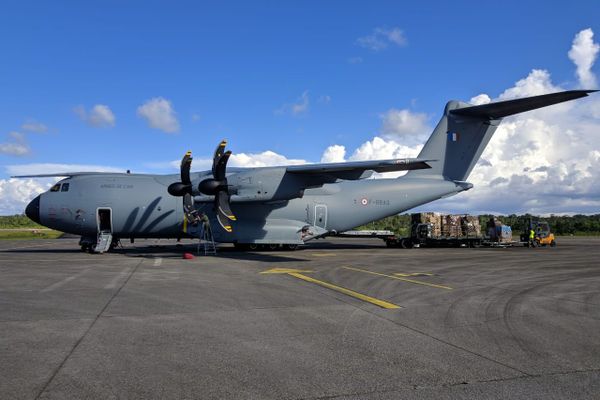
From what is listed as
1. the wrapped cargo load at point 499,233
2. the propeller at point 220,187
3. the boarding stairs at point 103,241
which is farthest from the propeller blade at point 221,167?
the wrapped cargo load at point 499,233

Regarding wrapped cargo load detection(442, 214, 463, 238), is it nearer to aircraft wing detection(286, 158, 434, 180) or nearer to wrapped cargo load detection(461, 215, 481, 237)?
wrapped cargo load detection(461, 215, 481, 237)

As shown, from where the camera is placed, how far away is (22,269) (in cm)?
1545

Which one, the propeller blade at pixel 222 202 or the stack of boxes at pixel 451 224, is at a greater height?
the propeller blade at pixel 222 202

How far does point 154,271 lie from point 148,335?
8.78 meters

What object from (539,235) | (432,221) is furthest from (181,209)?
(539,235)

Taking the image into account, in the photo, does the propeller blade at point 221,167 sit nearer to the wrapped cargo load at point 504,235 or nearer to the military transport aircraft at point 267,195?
the military transport aircraft at point 267,195

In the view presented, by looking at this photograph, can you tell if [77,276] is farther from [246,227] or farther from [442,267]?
[442,267]

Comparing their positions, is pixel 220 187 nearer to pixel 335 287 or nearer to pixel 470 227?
pixel 335 287

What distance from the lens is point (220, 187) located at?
65.6 ft

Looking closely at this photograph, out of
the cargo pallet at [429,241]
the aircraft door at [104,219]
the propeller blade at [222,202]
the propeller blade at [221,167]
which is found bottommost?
the cargo pallet at [429,241]

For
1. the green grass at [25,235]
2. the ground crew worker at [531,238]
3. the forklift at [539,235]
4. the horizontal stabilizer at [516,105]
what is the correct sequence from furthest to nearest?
the green grass at [25,235]
the forklift at [539,235]
the ground crew worker at [531,238]
the horizontal stabilizer at [516,105]

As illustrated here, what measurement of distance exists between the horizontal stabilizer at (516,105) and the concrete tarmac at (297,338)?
9137 mm

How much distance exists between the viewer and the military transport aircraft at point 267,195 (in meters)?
20.6

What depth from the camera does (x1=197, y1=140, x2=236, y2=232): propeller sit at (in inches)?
781
